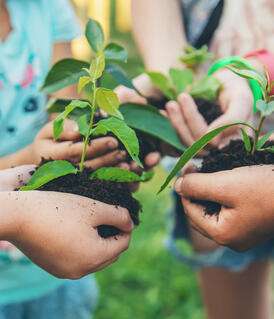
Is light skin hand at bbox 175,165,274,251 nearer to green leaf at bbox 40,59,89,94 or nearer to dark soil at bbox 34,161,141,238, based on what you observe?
dark soil at bbox 34,161,141,238

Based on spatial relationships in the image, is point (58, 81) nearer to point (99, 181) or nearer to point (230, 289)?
point (99, 181)

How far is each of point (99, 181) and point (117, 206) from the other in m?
0.05

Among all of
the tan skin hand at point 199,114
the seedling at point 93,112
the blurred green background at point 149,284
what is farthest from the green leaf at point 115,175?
the blurred green background at point 149,284

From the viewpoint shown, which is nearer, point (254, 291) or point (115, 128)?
point (115, 128)

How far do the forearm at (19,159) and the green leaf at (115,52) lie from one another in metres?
0.28

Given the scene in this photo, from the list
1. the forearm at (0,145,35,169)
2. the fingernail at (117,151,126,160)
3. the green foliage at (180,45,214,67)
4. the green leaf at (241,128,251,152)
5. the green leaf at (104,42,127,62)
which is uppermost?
the green leaf at (104,42,127,62)

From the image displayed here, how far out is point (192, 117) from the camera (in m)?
0.77

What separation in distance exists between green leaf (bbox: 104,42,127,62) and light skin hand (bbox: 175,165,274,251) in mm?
226

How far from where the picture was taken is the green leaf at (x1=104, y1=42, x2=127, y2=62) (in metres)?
0.64

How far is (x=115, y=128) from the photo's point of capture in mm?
541

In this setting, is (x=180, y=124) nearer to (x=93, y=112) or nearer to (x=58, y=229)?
(x=93, y=112)

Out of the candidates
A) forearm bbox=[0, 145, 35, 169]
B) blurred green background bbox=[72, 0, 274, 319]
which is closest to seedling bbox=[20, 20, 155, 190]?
forearm bbox=[0, 145, 35, 169]

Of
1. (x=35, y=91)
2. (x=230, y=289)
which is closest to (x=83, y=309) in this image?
(x=230, y=289)

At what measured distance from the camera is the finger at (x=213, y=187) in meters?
0.57
